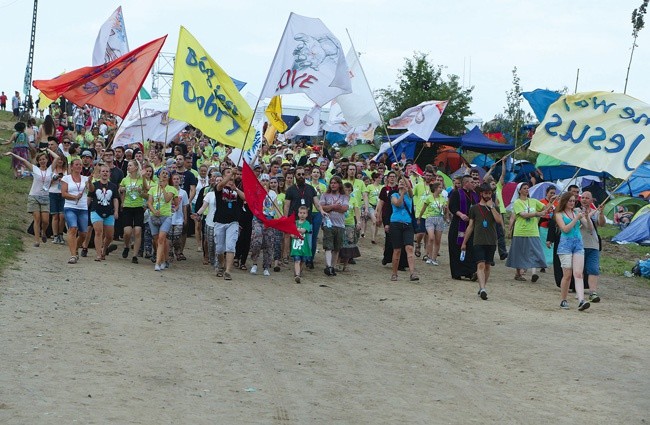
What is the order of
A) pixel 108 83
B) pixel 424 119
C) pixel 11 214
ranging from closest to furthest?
pixel 108 83, pixel 11 214, pixel 424 119

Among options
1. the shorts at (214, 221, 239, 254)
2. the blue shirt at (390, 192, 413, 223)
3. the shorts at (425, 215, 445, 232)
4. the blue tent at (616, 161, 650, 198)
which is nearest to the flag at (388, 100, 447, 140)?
the shorts at (425, 215, 445, 232)

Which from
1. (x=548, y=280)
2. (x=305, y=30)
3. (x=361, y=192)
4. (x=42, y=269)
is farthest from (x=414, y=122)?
(x=42, y=269)

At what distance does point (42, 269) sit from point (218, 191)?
297cm

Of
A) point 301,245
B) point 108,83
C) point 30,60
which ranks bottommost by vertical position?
point 301,245

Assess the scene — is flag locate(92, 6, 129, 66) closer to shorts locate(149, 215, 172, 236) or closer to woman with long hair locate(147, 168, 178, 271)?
woman with long hair locate(147, 168, 178, 271)

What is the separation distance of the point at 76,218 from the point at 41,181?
A: 1797mm

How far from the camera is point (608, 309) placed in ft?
51.4

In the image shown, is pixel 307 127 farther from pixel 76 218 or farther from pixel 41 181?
pixel 76 218

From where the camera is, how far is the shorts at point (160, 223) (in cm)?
1722

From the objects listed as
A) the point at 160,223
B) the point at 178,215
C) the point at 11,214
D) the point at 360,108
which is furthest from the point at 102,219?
the point at 11,214

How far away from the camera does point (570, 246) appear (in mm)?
14945

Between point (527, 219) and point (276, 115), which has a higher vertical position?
point (276, 115)

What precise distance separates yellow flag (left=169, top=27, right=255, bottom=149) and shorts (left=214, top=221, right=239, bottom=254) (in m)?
1.35

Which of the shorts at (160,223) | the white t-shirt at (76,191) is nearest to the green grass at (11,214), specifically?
the white t-shirt at (76,191)
